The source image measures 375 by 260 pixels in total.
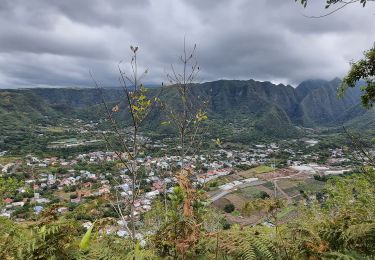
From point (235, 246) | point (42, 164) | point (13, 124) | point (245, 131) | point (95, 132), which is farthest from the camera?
point (245, 131)

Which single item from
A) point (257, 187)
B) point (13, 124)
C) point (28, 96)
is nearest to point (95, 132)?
point (257, 187)

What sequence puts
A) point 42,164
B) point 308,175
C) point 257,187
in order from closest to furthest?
point 257,187
point 308,175
point 42,164

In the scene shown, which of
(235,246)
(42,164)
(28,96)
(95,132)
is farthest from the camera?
(28,96)

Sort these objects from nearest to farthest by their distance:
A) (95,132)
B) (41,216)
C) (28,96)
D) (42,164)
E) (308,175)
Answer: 1. (41,216)
2. (95,132)
3. (308,175)
4. (42,164)
5. (28,96)

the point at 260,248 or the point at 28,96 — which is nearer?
the point at 260,248

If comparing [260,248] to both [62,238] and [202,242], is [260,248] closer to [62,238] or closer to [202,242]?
[202,242]

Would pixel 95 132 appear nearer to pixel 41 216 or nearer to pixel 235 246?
pixel 41 216

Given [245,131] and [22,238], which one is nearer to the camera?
[22,238]

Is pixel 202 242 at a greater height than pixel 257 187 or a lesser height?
greater

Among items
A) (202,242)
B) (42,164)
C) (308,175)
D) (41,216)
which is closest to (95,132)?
(41,216)
